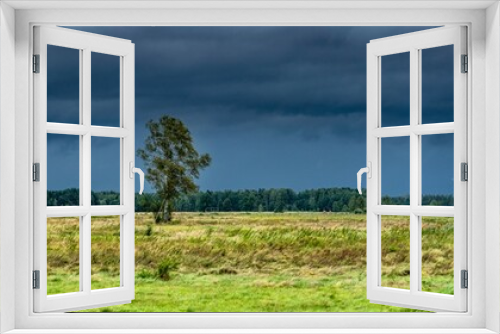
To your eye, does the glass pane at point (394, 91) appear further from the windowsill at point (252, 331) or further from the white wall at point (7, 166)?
the white wall at point (7, 166)

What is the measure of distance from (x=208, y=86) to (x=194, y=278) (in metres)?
3.06

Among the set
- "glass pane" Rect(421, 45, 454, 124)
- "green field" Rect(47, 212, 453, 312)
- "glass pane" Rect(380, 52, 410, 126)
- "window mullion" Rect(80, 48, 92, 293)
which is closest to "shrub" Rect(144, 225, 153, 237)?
"green field" Rect(47, 212, 453, 312)

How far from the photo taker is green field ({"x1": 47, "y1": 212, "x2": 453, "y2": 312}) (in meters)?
8.52

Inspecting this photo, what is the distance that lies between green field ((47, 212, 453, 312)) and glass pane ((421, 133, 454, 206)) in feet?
3.07

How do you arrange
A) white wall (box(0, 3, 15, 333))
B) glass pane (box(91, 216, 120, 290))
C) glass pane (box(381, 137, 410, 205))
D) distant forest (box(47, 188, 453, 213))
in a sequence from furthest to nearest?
distant forest (box(47, 188, 453, 213)) → glass pane (box(91, 216, 120, 290)) → glass pane (box(381, 137, 410, 205)) → white wall (box(0, 3, 15, 333))

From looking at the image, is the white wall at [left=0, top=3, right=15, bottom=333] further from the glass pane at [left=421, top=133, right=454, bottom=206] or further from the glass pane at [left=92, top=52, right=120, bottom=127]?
the glass pane at [left=92, top=52, right=120, bottom=127]

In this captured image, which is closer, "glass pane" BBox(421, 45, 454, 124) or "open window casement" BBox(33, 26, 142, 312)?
"open window casement" BBox(33, 26, 142, 312)

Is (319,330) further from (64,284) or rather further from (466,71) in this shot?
(64,284)

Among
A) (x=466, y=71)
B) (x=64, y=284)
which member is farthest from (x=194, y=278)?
(x=466, y=71)

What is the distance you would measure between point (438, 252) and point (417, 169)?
6.14 m

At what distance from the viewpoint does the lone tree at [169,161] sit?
9273 mm

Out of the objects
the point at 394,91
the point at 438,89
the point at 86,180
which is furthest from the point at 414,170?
the point at 394,91

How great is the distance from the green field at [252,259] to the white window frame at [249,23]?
236 inches

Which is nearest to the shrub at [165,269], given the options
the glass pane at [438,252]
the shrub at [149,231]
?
the shrub at [149,231]
